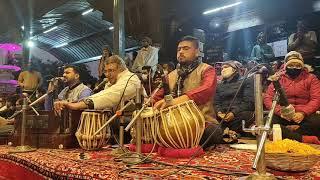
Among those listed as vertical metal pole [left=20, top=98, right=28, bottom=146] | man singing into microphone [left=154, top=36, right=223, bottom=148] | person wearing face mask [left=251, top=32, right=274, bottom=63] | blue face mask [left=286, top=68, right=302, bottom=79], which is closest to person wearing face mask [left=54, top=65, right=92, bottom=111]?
vertical metal pole [left=20, top=98, right=28, bottom=146]

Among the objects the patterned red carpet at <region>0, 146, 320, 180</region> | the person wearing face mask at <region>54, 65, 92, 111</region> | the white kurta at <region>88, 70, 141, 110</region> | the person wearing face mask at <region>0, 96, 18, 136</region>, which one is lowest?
the patterned red carpet at <region>0, 146, 320, 180</region>

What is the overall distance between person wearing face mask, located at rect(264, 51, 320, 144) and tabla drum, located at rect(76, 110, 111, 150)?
2.14 meters

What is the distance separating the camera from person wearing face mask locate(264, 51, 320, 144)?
4301 millimetres

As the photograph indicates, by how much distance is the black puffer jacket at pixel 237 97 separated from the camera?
501 centimetres

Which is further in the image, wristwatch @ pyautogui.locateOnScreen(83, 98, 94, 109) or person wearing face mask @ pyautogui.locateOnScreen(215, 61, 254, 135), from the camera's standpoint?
person wearing face mask @ pyautogui.locateOnScreen(215, 61, 254, 135)

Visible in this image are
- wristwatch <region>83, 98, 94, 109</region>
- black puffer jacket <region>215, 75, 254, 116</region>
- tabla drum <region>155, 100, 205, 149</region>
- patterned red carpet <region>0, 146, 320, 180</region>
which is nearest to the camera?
patterned red carpet <region>0, 146, 320, 180</region>

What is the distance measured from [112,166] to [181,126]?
0.66 m

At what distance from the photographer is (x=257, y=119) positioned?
1.77 meters

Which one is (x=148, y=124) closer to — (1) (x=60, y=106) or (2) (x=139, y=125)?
(2) (x=139, y=125)

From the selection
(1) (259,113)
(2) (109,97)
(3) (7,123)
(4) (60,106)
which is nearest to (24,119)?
(4) (60,106)

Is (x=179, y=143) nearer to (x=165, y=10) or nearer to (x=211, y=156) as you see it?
(x=211, y=156)

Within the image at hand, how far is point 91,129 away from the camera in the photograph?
3.37 m

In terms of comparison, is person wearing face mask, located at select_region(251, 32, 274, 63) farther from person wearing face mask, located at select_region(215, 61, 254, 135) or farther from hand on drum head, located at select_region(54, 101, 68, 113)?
hand on drum head, located at select_region(54, 101, 68, 113)

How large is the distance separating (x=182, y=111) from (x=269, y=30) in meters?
6.09
